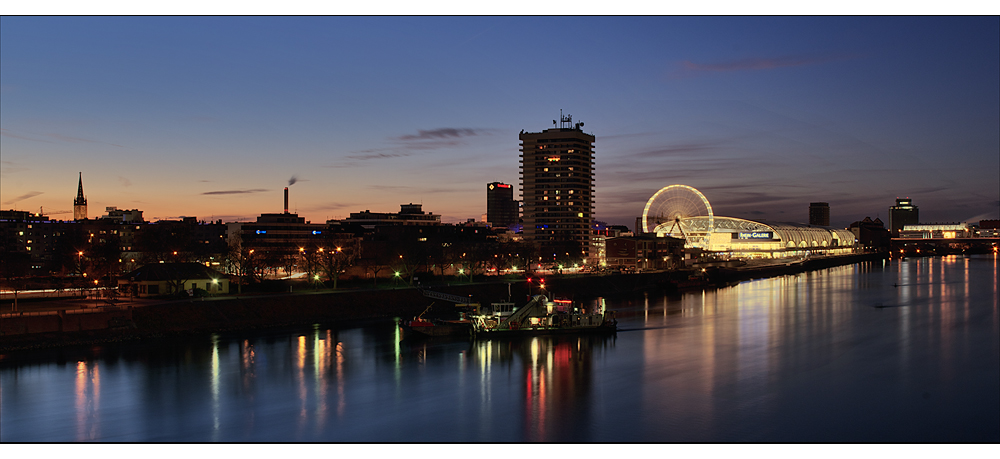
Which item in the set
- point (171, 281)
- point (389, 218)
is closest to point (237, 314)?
point (171, 281)

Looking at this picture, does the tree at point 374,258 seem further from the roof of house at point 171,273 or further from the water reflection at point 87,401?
the water reflection at point 87,401

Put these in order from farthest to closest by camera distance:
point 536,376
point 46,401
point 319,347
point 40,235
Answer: point 40,235 → point 319,347 → point 536,376 → point 46,401

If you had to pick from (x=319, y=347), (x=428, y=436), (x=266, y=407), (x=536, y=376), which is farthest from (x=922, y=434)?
(x=319, y=347)

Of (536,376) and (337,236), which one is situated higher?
→ (337,236)

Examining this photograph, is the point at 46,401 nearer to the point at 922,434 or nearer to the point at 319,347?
the point at 319,347


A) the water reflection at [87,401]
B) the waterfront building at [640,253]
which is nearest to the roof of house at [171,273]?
the water reflection at [87,401]

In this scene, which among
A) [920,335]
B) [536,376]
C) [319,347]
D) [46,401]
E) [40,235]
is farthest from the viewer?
[40,235]

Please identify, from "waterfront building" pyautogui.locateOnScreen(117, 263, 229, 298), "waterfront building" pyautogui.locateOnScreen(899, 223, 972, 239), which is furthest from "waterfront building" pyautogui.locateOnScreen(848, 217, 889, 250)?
"waterfront building" pyautogui.locateOnScreen(117, 263, 229, 298)
